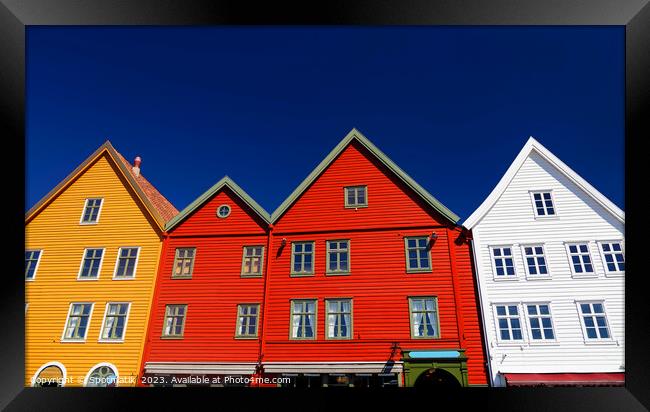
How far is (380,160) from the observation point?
11.3 meters

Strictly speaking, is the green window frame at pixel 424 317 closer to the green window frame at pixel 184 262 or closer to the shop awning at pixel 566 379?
the shop awning at pixel 566 379

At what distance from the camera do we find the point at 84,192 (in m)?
11.4

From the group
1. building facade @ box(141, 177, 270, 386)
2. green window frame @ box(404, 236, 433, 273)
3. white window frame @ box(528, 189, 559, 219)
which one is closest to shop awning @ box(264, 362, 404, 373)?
building facade @ box(141, 177, 270, 386)

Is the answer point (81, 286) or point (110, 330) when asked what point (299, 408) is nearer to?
point (110, 330)

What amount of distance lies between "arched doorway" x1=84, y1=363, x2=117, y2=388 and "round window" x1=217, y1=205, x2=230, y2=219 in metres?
4.73

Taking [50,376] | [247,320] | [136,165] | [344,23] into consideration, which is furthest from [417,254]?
[50,376]

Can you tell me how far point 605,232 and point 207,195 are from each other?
35.5 ft

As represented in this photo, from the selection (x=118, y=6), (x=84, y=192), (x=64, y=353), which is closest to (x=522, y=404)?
(x=118, y=6)

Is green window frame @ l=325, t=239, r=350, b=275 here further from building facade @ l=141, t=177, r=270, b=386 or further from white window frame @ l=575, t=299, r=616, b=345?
white window frame @ l=575, t=299, r=616, b=345

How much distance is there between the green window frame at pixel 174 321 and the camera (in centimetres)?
1007

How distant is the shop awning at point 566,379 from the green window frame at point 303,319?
A: 4684 mm
